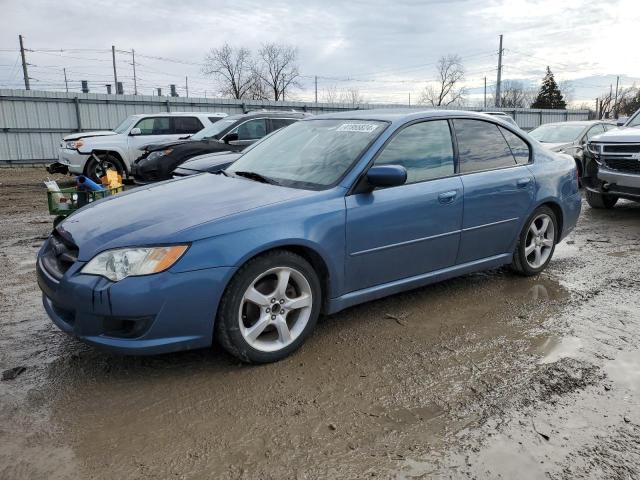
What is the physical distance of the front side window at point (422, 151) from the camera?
3.97 meters

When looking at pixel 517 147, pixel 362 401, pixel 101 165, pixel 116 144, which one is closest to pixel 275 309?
pixel 362 401

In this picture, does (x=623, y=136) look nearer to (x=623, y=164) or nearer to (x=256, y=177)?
(x=623, y=164)

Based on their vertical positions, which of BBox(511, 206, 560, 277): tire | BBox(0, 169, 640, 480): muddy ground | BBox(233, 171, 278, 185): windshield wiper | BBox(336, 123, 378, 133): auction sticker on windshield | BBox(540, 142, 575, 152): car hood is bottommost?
BBox(0, 169, 640, 480): muddy ground

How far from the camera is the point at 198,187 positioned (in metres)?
3.95

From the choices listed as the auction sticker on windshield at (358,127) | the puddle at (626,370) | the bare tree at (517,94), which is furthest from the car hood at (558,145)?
the bare tree at (517,94)

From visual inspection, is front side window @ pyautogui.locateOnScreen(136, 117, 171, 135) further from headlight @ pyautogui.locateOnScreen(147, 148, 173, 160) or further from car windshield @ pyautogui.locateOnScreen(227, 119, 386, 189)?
car windshield @ pyautogui.locateOnScreen(227, 119, 386, 189)

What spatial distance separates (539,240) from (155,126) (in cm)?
1073

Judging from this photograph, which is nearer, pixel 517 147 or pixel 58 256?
pixel 58 256

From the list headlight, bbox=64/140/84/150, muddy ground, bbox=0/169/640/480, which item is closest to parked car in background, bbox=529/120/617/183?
muddy ground, bbox=0/169/640/480

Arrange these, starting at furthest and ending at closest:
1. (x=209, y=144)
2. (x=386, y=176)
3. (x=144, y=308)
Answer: (x=209, y=144) < (x=386, y=176) < (x=144, y=308)

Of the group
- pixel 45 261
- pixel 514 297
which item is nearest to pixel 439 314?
pixel 514 297

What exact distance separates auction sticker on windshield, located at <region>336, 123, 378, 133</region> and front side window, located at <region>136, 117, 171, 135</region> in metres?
10.0

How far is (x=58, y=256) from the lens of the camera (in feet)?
11.0

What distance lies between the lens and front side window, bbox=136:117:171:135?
13.2 m
